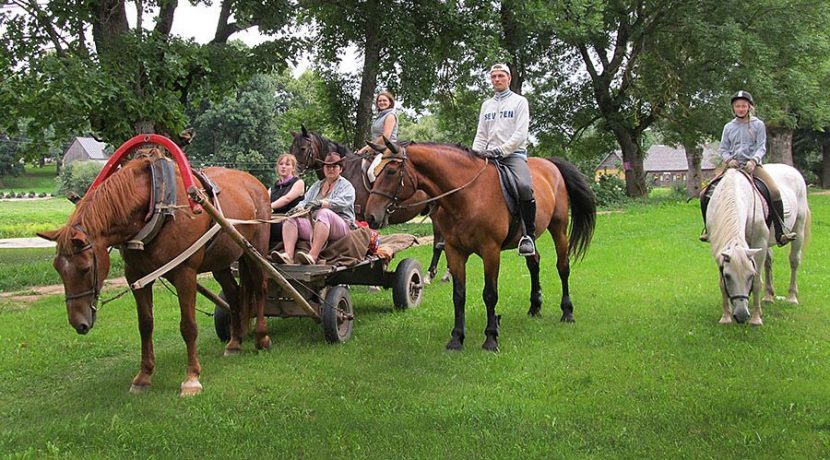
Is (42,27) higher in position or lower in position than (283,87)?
lower

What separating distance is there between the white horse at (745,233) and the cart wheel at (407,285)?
3.43 metres

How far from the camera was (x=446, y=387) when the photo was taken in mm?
5375

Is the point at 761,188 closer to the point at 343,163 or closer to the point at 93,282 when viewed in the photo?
the point at 343,163

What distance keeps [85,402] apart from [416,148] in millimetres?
3500

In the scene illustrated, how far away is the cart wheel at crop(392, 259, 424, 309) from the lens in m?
8.12

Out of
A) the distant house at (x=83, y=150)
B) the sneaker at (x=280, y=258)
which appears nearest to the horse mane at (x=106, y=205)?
the sneaker at (x=280, y=258)

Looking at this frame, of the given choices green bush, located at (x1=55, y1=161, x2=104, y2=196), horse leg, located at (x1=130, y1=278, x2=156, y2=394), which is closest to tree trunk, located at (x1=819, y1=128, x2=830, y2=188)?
horse leg, located at (x1=130, y1=278, x2=156, y2=394)

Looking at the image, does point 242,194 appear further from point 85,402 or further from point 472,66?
point 472,66

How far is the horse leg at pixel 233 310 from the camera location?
648cm

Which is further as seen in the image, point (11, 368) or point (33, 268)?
point (33, 268)

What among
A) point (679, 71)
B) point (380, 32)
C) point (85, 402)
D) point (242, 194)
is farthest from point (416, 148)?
point (679, 71)

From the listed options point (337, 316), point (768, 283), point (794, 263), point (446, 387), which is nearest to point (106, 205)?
point (337, 316)

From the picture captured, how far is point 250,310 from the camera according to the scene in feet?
21.9

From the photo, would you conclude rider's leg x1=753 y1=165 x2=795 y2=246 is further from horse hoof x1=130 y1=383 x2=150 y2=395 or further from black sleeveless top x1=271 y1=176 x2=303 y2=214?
horse hoof x1=130 y1=383 x2=150 y2=395
